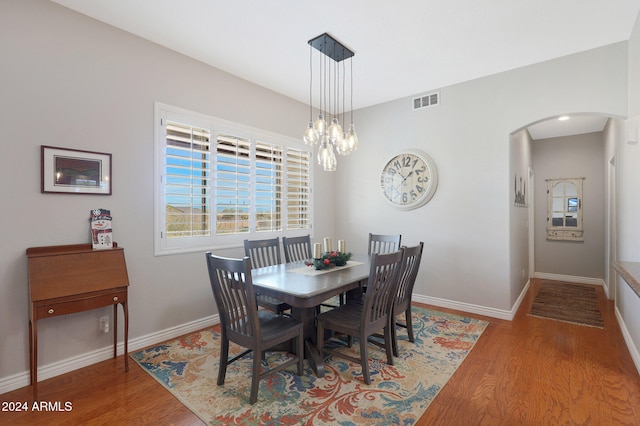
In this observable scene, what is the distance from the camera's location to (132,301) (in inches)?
113

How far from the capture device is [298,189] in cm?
458

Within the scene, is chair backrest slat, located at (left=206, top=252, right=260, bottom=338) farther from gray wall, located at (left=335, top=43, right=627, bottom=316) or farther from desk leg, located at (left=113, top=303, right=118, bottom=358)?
gray wall, located at (left=335, top=43, right=627, bottom=316)

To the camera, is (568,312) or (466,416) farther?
(568,312)

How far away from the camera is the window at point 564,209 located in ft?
18.5

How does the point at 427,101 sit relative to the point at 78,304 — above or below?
above

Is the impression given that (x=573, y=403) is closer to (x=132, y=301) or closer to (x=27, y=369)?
(x=132, y=301)

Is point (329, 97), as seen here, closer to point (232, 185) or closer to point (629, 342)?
point (232, 185)

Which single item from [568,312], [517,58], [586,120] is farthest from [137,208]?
[586,120]

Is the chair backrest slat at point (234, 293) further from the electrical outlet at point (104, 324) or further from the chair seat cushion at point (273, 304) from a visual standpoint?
the electrical outlet at point (104, 324)

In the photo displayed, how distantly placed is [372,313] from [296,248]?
1553mm

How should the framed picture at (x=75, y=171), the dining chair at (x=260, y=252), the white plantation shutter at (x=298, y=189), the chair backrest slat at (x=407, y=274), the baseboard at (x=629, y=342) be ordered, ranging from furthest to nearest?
the white plantation shutter at (x=298, y=189) → the dining chair at (x=260, y=252) → the chair backrest slat at (x=407, y=274) → the baseboard at (x=629, y=342) → the framed picture at (x=75, y=171)

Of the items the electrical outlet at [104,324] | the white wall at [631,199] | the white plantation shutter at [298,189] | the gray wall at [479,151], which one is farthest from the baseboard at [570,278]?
the electrical outlet at [104,324]

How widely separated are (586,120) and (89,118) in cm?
642

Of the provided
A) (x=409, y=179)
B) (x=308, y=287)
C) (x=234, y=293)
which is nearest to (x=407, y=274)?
(x=308, y=287)
